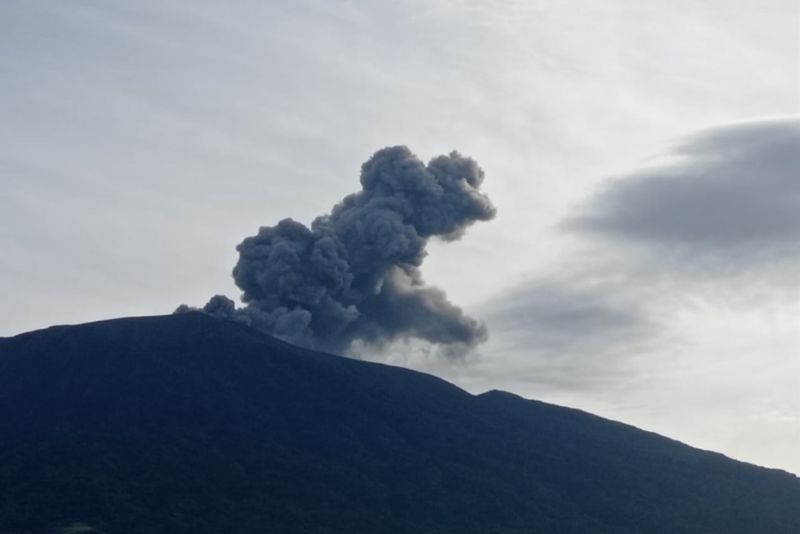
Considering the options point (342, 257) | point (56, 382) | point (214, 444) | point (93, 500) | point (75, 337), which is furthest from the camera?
point (342, 257)

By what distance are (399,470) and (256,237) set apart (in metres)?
46.8

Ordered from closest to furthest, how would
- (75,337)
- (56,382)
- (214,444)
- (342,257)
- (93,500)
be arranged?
(93,500)
(214,444)
(56,382)
(75,337)
(342,257)

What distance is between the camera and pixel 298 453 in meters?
121

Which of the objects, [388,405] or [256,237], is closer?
[388,405]

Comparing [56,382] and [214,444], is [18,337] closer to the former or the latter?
[56,382]

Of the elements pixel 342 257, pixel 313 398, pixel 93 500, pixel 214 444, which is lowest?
pixel 93 500

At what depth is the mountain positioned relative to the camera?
107m

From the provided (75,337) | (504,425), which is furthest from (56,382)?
(504,425)

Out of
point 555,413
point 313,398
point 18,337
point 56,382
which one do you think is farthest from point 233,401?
point 555,413

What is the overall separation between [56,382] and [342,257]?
3879 cm

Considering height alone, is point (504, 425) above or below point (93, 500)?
above

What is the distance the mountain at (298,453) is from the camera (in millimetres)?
106625

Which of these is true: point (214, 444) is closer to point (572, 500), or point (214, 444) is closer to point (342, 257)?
point (572, 500)

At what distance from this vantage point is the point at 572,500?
395ft
